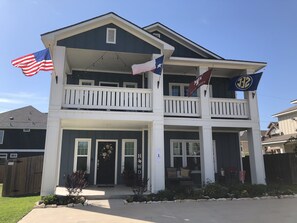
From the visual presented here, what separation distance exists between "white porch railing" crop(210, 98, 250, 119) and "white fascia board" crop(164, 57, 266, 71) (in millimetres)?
1757

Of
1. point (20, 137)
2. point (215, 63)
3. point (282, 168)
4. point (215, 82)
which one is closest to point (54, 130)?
point (215, 63)

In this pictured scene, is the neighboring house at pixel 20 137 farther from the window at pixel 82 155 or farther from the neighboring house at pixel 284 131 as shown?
the neighboring house at pixel 284 131

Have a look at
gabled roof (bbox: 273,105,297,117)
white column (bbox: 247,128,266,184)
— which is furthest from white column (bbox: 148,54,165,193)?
gabled roof (bbox: 273,105,297,117)

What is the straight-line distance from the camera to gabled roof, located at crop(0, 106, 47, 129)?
2753 centimetres

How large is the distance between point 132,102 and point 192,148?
16.8 ft

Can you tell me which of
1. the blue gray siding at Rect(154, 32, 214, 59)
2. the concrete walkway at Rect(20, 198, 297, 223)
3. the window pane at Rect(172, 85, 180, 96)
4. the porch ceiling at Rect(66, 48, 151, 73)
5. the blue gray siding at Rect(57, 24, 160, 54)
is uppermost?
the blue gray siding at Rect(154, 32, 214, 59)

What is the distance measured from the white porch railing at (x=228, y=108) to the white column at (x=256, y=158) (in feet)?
3.22

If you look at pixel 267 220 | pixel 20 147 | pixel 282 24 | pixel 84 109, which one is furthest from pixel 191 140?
pixel 20 147

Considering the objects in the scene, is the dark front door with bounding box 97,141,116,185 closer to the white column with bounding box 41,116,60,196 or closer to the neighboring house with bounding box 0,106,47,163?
the white column with bounding box 41,116,60,196

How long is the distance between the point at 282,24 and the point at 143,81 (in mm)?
8733

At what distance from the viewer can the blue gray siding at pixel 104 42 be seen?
10445 mm

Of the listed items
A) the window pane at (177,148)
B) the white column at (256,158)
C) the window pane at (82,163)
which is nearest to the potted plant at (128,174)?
the window pane at (82,163)

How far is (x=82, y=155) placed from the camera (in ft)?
42.0

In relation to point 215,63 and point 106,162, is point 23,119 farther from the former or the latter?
point 215,63
